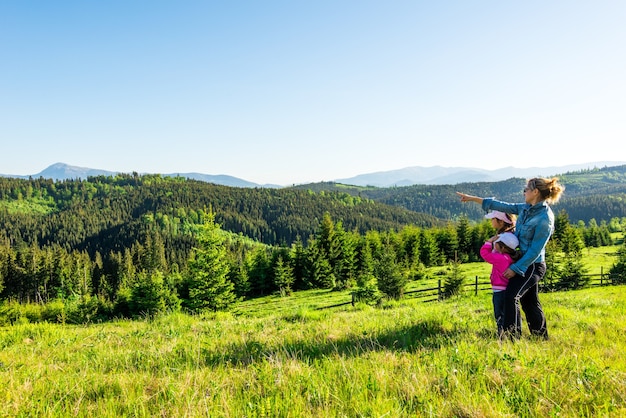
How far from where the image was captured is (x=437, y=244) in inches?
2662

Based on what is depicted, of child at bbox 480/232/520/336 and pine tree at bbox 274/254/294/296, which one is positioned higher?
child at bbox 480/232/520/336

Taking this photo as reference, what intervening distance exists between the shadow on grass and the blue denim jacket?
132cm

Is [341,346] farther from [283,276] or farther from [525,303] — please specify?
[283,276]

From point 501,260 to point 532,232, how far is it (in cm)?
54

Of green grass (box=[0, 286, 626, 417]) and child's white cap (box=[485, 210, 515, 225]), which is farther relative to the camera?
child's white cap (box=[485, 210, 515, 225])

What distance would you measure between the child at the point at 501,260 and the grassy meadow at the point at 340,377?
35 centimetres

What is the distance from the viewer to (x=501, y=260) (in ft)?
14.2

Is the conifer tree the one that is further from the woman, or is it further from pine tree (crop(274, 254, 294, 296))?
the woman

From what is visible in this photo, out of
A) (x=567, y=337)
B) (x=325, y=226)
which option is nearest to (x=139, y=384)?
(x=567, y=337)

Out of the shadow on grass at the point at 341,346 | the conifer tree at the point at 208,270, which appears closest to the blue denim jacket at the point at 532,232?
the shadow on grass at the point at 341,346

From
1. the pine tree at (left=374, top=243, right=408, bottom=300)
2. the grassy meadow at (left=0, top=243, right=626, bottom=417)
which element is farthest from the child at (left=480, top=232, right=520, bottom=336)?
the pine tree at (left=374, top=243, right=408, bottom=300)

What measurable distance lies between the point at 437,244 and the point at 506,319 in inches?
2686

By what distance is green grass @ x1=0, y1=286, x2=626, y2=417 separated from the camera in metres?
2.24

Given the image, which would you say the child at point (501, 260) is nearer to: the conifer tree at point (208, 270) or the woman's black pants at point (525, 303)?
the woman's black pants at point (525, 303)
